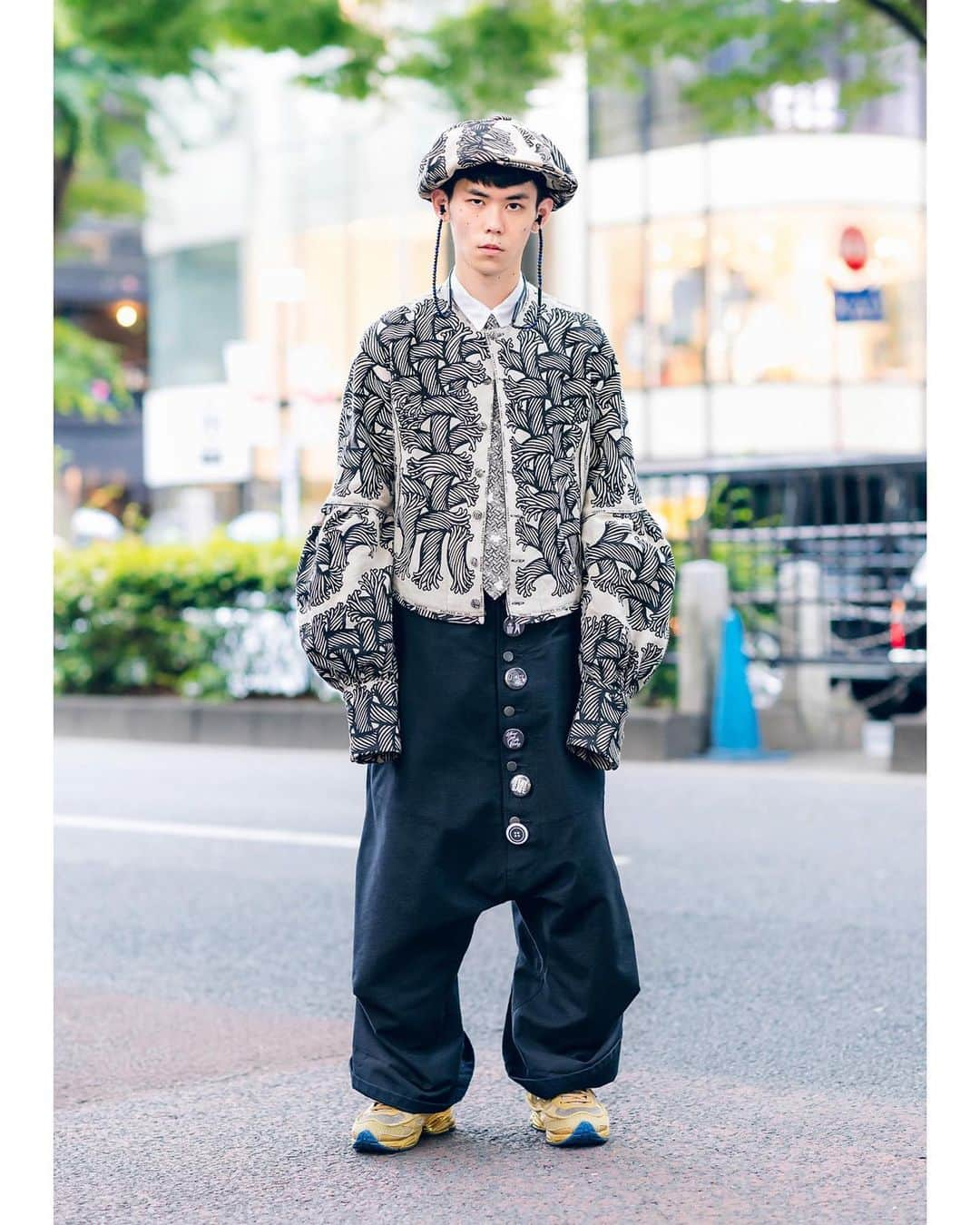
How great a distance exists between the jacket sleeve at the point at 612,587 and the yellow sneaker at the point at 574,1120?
2.02 ft

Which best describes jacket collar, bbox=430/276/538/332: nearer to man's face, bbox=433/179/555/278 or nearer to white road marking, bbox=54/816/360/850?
man's face, bbox=433/179/555/278

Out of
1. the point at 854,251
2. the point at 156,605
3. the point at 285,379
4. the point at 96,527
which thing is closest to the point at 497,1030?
the point at 156,605

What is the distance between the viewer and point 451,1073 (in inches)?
132

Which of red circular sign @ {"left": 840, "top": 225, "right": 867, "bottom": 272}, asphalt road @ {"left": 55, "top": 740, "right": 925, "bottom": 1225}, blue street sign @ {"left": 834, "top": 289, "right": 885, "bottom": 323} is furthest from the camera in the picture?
red circular sign @ {"left": 840, "top": 225, "right": 867, "bottom": 272}

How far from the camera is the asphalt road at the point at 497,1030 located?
3.14 meters

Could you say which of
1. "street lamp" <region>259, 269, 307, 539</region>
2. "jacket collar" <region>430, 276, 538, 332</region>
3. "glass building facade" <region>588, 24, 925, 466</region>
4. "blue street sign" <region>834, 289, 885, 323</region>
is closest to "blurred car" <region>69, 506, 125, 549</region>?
"street lamp" <region>259, 269, 307, 539</region>

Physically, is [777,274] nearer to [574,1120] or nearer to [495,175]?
[495,175]

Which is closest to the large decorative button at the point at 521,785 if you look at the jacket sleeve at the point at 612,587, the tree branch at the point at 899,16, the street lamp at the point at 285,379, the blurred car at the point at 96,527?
the jacket sleeve at the point at 612,587

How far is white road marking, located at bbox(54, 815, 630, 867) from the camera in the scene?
7.59 metres

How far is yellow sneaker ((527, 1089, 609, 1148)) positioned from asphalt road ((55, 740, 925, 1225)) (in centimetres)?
4

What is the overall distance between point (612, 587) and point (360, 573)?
0.45m

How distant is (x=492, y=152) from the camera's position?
3205 millimetres
